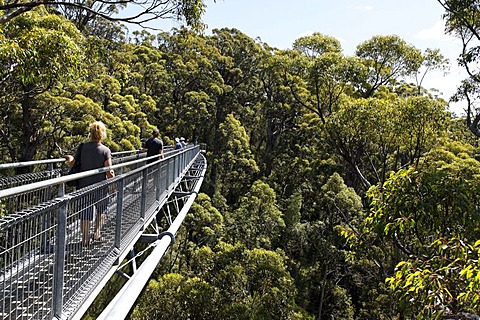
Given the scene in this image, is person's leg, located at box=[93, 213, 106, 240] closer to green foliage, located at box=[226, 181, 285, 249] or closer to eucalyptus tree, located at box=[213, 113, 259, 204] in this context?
green foliage, located at box=[226, 181, 285, 249]

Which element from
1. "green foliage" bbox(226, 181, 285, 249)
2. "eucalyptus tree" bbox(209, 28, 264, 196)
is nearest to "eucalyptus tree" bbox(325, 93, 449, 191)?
"green foliage" bbox(226, 181, 285, 249)

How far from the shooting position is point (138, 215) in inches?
159

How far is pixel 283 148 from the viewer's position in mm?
24547

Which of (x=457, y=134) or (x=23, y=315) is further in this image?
(x=457, y=134)

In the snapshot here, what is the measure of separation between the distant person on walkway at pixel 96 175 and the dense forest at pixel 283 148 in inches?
61.9

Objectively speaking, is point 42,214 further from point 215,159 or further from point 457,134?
point 215,159

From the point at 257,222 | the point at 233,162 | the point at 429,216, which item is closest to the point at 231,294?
the point at 257,222

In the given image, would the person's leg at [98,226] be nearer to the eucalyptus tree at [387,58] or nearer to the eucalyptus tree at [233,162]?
the eucalyptus tree at [387,58]

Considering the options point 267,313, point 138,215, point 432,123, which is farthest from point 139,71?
point 138,215

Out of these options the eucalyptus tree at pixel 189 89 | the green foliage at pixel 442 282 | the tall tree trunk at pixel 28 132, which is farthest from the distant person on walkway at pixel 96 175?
the eucalyptus tree at pixel 189 89

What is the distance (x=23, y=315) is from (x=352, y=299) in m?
18.4

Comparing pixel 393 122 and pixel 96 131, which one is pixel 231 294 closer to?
pixel 393 122

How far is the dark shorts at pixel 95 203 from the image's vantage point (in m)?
2.46

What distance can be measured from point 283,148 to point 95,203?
2219cm
